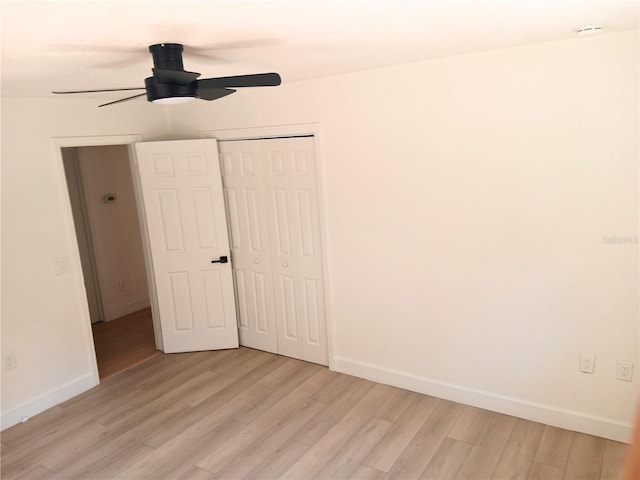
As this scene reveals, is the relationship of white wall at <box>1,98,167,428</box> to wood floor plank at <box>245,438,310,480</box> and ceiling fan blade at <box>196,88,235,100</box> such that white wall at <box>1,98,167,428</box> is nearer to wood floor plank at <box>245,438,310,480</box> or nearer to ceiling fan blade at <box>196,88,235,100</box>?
wood floor plank at <box>245,438,310,480</box>

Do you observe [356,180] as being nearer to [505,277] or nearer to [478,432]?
[505,277]

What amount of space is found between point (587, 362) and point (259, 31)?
9.03 feet

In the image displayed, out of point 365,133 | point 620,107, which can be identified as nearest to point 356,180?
point 365,133

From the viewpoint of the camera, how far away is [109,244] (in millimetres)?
5660

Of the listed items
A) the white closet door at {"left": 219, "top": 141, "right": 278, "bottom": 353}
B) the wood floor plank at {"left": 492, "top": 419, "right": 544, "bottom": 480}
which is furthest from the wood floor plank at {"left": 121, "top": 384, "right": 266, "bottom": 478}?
the wood floor plank at {"left": 492, "top": 419, "right": 544, "bottom": 480}

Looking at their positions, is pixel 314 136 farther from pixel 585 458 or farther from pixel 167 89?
pixel 585 458

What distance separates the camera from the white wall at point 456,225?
2.89 meters

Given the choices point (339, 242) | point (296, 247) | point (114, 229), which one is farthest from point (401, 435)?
point (114, 229)

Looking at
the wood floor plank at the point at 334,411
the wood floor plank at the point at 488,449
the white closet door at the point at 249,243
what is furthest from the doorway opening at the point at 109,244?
the wood floor plank at the point at 488,449

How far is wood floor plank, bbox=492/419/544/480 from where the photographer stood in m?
2.89

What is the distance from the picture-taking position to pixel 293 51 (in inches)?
101

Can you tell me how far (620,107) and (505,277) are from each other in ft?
3.97

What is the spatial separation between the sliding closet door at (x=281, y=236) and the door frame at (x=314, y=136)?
0.05 metres

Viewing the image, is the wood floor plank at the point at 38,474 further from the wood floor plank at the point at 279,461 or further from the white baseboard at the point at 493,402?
the white baseboard at the point at 493,402
